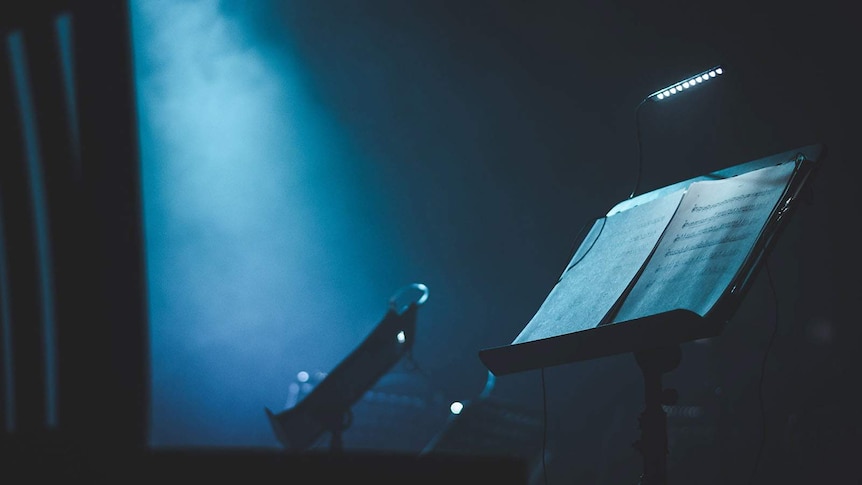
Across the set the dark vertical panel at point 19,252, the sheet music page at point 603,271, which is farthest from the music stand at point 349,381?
the dark vertical panel at point 19,252

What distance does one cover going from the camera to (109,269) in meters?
0.37

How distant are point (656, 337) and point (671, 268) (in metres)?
0.15

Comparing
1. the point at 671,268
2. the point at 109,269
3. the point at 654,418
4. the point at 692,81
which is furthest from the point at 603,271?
the point at 109,269

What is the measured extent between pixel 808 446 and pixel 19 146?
279 centimetres

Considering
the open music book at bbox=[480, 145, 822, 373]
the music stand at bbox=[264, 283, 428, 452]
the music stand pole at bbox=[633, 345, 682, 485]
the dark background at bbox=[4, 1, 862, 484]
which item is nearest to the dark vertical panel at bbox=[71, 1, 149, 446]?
the open music book at bbox=[480, 145, 822, 373]

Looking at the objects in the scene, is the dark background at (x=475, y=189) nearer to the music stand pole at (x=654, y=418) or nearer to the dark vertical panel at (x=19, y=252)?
the music stand pole at (x=654, y=418)

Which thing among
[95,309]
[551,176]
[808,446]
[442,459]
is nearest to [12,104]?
[95,309]

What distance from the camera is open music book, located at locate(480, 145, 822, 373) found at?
2.86ft

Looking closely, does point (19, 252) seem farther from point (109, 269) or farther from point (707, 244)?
point (707, 244)

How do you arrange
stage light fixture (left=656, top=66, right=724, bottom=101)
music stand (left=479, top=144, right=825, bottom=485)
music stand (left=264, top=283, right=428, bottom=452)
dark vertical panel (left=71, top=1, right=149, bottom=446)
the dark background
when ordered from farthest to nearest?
1. the dark background
2. music stand (left=264, top=283, right=428, bottom=452)
3. stage light fixture (left=656, top=66, right=724, bottom=101)
4. music stand (left=479, top=144, right=825, bottom=485)
5. dark vertical panel (left=71, top=1, right=149, bottom=446)

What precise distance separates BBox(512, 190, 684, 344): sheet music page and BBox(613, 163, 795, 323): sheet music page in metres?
0.03

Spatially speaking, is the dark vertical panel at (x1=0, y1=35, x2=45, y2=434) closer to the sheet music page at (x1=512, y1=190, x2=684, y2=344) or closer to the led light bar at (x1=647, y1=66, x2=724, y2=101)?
the sheet music page at (x1=512, y1=190, x2=684, y2=344)

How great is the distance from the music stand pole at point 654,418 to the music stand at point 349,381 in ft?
2.68

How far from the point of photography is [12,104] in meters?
0.40
